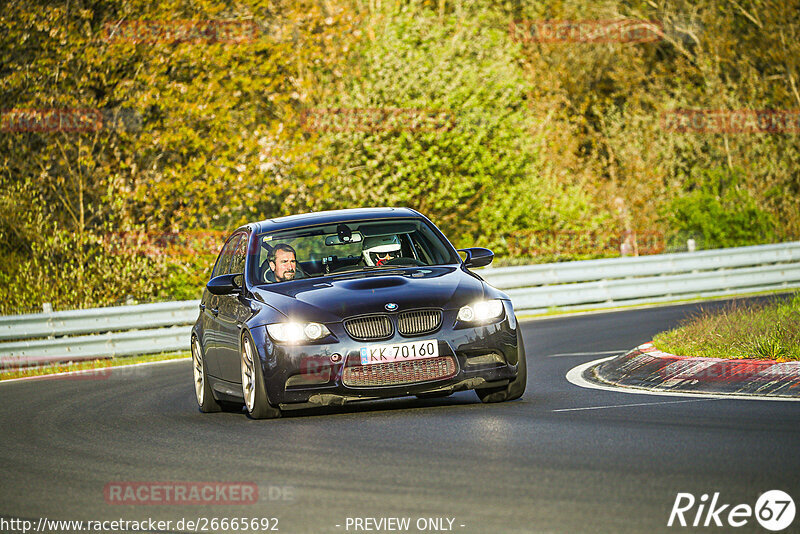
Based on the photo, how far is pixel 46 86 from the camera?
26406 mm

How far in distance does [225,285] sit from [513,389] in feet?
8.37

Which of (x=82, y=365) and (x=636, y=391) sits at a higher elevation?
(x=636, y=391)

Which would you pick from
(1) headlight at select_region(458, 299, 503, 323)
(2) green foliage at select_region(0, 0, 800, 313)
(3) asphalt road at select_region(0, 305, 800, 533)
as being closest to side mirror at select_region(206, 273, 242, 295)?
(3) asphalt road at select_region(0, 305, 800, 533)

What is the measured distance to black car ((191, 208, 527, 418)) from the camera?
961 cm

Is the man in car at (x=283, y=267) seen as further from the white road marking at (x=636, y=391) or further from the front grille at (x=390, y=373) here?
the white road marking at (x=636, y=391)

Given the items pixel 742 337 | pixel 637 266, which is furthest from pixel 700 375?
pixel 637 266

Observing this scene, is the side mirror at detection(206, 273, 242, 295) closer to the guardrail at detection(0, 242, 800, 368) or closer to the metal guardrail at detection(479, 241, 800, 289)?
the guardrail at detection(0, 242, 800, 368)

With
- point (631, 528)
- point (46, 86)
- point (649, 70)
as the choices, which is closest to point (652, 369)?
point (631, 528)

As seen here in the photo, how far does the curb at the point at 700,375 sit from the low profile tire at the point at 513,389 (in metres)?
1.15

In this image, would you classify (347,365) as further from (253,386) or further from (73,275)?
(73,275)

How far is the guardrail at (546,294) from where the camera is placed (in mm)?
19188

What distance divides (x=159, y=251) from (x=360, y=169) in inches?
276

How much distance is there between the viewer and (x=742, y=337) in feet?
36.9

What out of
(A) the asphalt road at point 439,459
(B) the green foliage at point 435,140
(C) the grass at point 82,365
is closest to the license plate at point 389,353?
(A) the asphalt road at point 439,459
